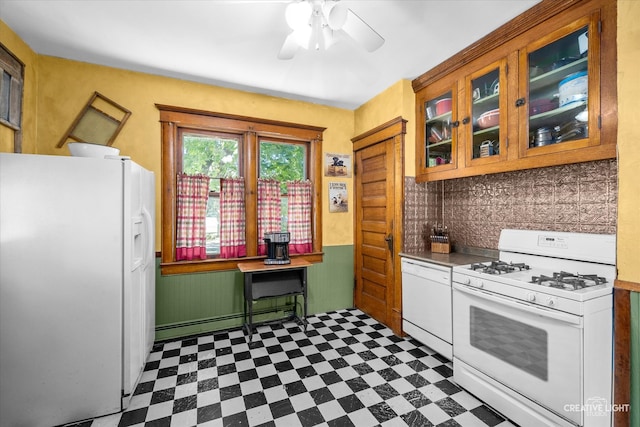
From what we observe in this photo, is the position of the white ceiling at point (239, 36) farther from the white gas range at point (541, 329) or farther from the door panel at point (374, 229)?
the white gas range at point (541, 329)

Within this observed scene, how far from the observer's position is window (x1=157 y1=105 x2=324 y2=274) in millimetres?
2832

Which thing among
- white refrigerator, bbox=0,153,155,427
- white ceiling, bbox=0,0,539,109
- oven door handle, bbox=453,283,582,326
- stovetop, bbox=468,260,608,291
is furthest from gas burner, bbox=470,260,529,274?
white refrigerator, bbox=0,153,155,427

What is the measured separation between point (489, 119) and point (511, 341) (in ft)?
5.55

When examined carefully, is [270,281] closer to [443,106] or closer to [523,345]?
[523,345]

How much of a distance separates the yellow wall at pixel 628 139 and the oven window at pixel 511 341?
551 mm

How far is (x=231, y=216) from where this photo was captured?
10.2 feet

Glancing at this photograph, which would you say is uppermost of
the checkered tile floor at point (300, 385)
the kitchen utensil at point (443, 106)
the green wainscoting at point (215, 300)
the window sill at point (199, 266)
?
the kitchen utensil at point (443, 106)

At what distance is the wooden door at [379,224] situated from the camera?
2.93 meters

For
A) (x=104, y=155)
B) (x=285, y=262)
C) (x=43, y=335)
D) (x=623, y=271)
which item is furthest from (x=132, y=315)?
(x=623, y=271)

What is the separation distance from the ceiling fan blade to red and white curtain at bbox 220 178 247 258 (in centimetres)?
196

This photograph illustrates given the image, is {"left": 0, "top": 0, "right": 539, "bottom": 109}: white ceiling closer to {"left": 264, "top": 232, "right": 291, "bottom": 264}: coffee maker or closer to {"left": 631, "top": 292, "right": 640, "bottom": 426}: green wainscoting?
{"left": 264, "top": 232, "right": 291, "bottom": 264}: coffee maker

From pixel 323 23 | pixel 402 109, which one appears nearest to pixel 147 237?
pixel 323 23

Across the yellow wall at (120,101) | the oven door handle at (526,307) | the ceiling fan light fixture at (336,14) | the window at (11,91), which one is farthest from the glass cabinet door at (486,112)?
the window at (11,91)

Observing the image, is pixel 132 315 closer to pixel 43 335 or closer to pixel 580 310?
pixel 43 335
